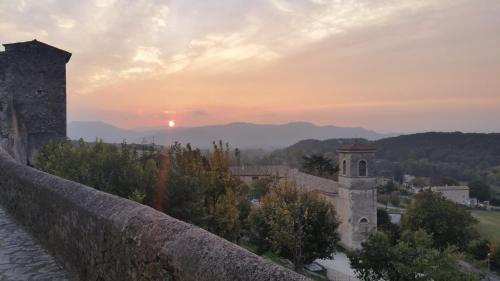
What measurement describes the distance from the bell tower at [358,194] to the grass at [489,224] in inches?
1012

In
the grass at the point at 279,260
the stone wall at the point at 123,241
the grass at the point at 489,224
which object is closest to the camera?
the stone wall at the point at 123,241

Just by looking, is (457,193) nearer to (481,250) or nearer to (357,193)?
(481,250)

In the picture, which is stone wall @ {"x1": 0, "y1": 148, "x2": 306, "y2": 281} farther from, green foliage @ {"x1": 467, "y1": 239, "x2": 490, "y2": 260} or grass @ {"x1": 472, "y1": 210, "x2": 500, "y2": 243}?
grass @ {"x1": 472, "y1": 210, "x2": 500, "y2": 243}

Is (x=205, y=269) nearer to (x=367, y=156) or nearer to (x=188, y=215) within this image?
(x=188, y=215)

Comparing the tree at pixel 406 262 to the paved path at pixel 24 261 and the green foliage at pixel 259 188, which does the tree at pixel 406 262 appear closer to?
the paved path at pixel 24 261

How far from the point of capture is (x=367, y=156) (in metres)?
45.4

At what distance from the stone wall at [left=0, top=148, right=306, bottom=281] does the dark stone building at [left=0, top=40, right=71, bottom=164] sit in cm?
2074

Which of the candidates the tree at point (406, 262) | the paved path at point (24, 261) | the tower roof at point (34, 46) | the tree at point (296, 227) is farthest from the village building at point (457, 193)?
the paved path at point (24, 261)

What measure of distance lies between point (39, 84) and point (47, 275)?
23828 millimetres

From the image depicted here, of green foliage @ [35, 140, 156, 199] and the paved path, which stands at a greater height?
green foliage @ [35, 140, 156, 199]

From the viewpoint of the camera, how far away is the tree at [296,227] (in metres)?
28.3

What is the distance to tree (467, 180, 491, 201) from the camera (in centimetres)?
10012

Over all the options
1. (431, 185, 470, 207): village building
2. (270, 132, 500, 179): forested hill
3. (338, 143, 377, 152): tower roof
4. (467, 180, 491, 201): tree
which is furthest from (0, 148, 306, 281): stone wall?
(270, 132, 500, 179): forested hill

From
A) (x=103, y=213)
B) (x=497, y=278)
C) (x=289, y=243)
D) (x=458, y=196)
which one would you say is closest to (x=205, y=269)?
(x=103, y=213)
